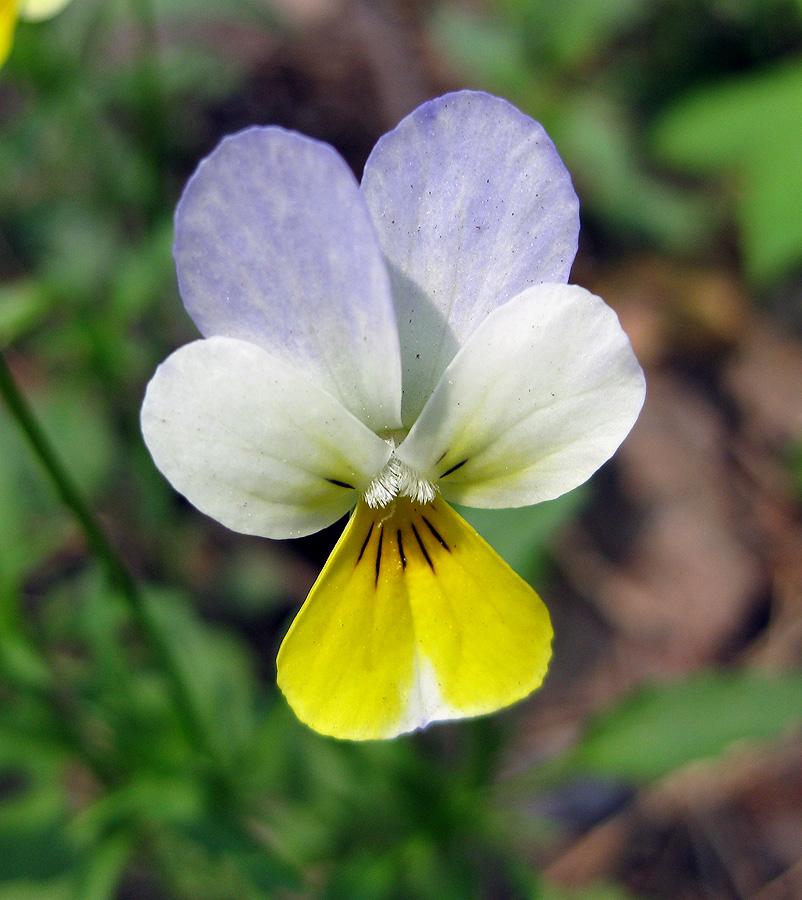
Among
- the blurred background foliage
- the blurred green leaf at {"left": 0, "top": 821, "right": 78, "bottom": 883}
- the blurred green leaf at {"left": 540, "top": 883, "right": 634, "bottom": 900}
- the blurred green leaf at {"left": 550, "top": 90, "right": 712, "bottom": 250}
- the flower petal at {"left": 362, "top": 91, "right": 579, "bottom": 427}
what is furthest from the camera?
the blurred green leaf at {"left": 550, "top": 90, "right": 712, "bottom": 250}

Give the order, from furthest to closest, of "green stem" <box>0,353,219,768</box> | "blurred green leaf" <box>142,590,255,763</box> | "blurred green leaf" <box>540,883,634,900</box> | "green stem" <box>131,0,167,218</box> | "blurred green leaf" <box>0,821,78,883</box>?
"green stem" <box>131,0,167,218</box> → "blurred green leaf" <box>540,883,634,900</box> → "blurred green leaf" <box>142,590,255,763</box> → "blurred green leaf" <box>0,821,78,883</box> → "green stem" <box>0,353,219,768</box>

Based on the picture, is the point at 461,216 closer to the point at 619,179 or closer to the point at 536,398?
the point at 536,398

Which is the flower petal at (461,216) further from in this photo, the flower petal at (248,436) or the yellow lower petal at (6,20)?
the yellow lower petal at (6,20)

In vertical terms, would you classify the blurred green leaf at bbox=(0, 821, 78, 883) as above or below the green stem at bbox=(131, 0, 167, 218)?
below

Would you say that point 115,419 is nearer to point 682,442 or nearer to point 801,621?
point 682,442

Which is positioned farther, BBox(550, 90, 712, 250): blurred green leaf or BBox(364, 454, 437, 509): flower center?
BBox(550, 90, 712, 250): blurred green leaf

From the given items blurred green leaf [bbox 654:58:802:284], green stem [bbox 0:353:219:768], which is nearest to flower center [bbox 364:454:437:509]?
green stem [bbox 0:353:219:768]

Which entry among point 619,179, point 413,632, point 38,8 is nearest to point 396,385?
point 413,632

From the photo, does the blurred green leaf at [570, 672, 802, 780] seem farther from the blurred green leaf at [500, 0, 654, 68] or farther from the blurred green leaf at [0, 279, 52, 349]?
the blurred green leaf at [500, 0, 654, 68]
